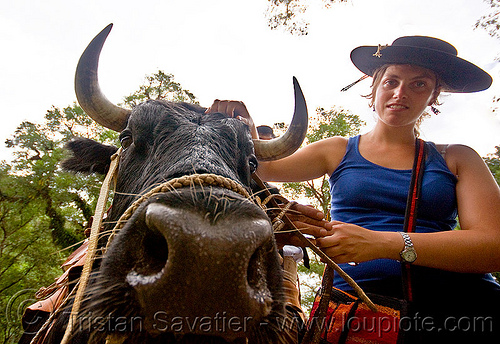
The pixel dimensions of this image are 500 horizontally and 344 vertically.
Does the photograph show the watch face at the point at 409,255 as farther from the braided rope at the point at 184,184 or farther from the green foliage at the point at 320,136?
the green foliage at the point at 320,136

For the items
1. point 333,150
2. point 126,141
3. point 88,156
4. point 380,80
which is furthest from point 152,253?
point 380,80

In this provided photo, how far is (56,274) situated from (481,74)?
12.9 m

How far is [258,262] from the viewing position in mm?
1091

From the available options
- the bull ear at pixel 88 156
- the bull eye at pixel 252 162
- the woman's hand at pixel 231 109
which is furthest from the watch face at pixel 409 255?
the bull ear at pixel 88 156

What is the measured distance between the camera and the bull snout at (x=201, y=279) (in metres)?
0.90

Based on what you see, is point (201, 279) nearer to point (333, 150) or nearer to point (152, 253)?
point (152, 253)

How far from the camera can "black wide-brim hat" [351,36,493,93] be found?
2.30 metres

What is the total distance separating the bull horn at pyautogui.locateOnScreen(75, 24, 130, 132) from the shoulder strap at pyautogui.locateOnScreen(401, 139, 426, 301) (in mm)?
2466

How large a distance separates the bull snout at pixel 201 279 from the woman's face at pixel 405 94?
1970 mm

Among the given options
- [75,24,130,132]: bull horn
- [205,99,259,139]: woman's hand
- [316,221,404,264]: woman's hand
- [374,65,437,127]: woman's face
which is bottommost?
[316,221,404,264]: woman's hand

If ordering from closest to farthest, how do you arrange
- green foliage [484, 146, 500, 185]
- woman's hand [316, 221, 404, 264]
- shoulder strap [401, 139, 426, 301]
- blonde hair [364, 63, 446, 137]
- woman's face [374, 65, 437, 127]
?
woman's hand [316, 221, 404, 264]
shoulder strap [401, 139, 426, 301]
woman's face [374, 65, 437, 127]
blonde hair [364, 63, 446, 137]
green foliage [484, 146, 500, 185]

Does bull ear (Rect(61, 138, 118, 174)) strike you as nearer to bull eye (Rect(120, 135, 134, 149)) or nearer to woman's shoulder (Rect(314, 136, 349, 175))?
bull eye (Rect(120, 135, 134, 149))

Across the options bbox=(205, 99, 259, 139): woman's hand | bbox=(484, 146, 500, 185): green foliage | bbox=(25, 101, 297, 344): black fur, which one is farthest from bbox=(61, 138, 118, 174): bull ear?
bbox=(484, 146, 500, 185): green foliage

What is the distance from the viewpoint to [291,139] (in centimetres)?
272
